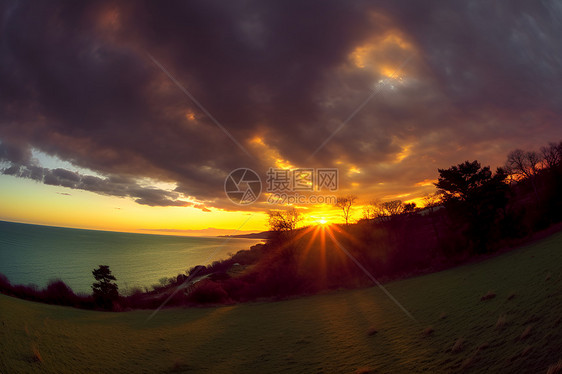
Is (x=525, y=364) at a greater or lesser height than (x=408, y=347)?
greater

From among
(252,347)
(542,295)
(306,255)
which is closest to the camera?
(542,295)

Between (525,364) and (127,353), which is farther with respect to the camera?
(127,353)

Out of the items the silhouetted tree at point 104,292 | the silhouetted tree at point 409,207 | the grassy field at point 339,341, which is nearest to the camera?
the grassy field at point 339,341

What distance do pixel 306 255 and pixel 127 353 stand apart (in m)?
38.5

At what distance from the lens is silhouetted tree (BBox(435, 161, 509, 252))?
29.0m

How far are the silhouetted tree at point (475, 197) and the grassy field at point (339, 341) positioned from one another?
21790mm

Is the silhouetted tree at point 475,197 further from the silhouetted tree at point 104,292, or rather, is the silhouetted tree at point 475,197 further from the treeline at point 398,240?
the silhouetted tree at point 104,292

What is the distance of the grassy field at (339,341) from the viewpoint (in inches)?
204

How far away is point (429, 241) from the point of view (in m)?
51.7

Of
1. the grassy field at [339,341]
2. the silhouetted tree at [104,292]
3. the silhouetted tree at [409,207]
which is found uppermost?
the silhouetted tree at [409,207]

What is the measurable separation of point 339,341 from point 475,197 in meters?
30.0

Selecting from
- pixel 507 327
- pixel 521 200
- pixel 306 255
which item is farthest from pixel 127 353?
pixel 521 200

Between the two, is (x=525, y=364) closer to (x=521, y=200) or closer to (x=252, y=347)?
(x=252, y=347)

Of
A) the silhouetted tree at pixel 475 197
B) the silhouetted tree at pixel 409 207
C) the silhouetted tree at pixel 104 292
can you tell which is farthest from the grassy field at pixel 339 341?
the silhouetted tree at pixel 409 207
